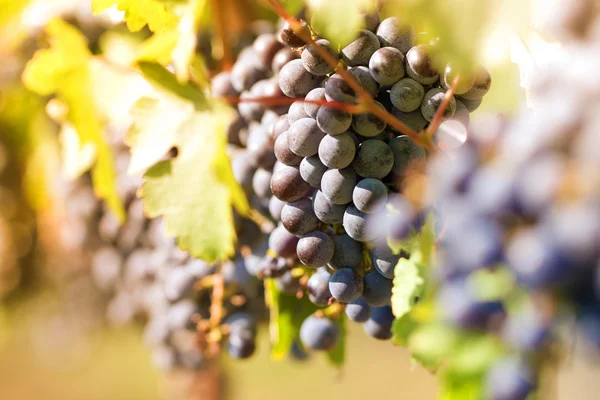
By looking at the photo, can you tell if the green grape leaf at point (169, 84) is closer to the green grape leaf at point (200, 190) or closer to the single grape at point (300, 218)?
the green grape leaf at point (200, 190)

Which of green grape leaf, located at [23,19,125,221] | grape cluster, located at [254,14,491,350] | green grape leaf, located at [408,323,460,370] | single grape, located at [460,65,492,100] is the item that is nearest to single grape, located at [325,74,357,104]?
grape cluster, located at [254,14,491,350]

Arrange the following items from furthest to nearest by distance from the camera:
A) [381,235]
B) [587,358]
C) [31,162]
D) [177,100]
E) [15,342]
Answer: [15,342]
[31,162]
[177,100]
[381,235]
[587,358]

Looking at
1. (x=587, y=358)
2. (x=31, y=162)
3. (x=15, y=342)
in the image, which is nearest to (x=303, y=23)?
(x=587, y=358)

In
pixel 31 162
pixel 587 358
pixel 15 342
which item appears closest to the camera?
pixel 587 358

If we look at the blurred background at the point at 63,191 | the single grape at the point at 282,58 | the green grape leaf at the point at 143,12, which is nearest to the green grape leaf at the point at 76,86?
the blurred background at the point at 63,191

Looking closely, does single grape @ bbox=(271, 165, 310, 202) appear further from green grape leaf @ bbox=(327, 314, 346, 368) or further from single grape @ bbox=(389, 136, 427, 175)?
green grape leaf @ bbox=(327, 314, 346, 368)

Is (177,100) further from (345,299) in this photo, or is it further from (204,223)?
(345,299)
